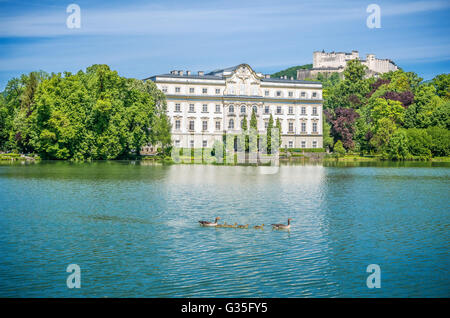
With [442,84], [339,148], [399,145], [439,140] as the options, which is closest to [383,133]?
[399,145]

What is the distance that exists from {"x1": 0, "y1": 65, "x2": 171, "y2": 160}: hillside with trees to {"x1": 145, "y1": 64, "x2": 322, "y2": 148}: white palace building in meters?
15.2

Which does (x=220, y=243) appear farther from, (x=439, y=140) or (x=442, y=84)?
(x=442, y=84)

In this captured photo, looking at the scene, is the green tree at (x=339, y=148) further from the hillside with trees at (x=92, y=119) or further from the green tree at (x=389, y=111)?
the hillside with trees at (x=92, y=119)

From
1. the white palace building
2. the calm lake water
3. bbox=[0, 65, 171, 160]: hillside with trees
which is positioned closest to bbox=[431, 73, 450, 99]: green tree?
the white palace building

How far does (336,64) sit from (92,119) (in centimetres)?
12403

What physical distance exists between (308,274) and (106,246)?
5.84 meters

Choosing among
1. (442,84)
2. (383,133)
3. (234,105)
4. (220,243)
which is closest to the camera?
(220,243)

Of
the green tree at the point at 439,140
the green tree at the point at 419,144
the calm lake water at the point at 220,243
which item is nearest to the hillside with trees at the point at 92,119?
the calm lake water at the point at 220,243

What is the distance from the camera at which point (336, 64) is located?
166 metres

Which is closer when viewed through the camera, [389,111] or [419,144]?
[419,144]

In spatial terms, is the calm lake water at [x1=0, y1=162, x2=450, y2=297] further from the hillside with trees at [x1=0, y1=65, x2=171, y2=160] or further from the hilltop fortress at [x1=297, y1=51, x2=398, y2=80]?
the hilltop fortress at [x1=297, y1=51, x2=398, y2=80]

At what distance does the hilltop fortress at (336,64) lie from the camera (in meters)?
158

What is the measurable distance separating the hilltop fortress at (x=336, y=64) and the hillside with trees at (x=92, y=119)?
339 ft
